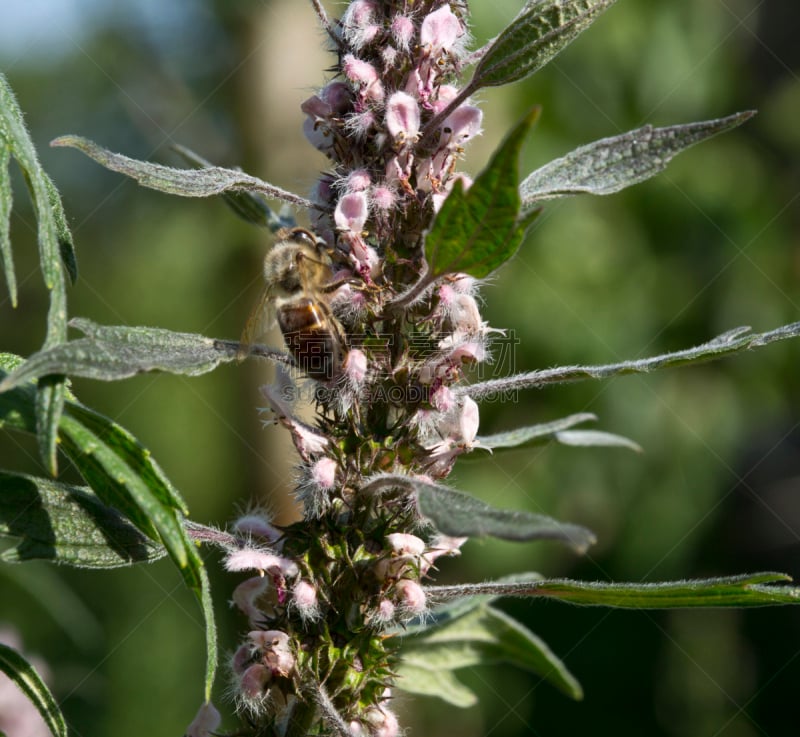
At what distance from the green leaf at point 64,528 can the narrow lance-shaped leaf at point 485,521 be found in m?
0.44

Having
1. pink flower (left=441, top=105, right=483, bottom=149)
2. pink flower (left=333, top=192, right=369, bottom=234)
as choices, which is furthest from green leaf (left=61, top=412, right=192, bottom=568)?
pink flower (left=441, top=105, right=483, bottom=149)

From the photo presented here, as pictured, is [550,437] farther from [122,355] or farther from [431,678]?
[122,355]

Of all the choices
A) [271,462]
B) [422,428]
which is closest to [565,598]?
[422,428]

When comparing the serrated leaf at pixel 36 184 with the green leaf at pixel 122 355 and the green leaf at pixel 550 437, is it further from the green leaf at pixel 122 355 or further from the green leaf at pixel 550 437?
the green leaf at pixel 550 437

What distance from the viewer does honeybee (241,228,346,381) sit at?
1.37 m

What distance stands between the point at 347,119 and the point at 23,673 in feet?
3.14

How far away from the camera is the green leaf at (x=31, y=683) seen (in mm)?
1200

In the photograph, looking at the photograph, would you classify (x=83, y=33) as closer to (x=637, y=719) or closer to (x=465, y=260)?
(x=637, y=719)

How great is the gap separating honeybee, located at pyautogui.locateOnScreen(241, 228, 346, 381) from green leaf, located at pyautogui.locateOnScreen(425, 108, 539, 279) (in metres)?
0.31

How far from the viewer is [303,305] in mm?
1496

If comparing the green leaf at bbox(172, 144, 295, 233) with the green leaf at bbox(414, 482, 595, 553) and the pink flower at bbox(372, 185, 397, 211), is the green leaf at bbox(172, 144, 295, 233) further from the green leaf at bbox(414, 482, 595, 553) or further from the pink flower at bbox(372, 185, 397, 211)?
the green leaf at bbox(414, 482, 595, 553)

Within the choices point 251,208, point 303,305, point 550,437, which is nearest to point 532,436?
point 550,437

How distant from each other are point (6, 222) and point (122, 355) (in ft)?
0.67

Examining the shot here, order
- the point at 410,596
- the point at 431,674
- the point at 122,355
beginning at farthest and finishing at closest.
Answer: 1. the point at 431,674
2. the point at 410,596
3. the point at 122,355
